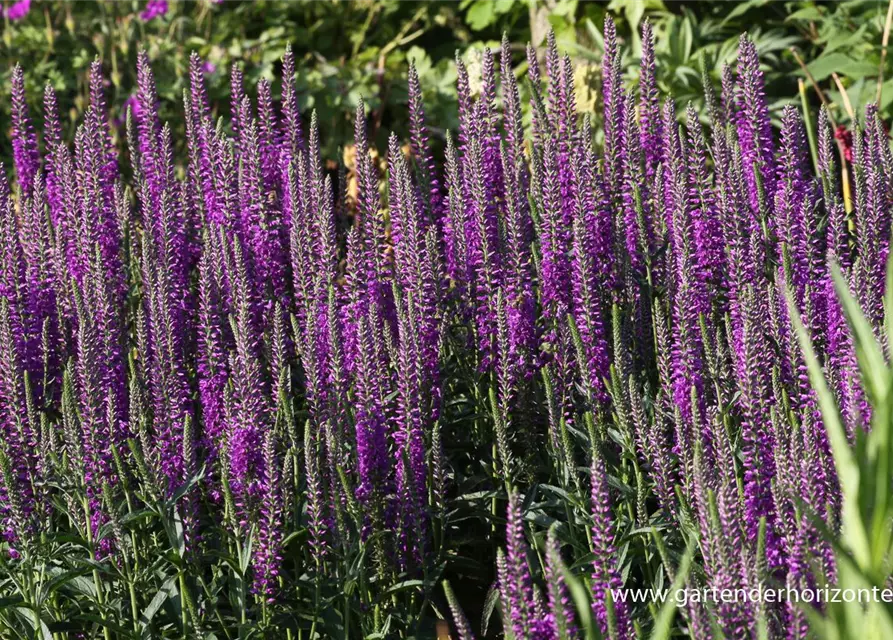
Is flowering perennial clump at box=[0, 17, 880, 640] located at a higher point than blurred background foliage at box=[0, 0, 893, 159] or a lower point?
lower

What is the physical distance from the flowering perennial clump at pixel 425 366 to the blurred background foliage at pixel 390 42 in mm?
2946

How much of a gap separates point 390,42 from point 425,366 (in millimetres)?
7356

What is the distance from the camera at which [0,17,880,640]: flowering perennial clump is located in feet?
9.53

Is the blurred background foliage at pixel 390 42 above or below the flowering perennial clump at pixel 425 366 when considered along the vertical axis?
above

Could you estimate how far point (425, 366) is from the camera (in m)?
3.33

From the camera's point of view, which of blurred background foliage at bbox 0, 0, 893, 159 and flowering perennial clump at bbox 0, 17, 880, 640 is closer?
flowering perennial clump at bbox 0, 17, 880, 640

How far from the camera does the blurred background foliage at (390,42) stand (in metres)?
7.54

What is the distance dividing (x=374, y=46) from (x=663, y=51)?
133 inches

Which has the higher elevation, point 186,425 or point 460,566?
point 186,425

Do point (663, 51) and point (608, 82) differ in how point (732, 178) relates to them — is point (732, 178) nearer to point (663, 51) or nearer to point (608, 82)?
point (608, 82)

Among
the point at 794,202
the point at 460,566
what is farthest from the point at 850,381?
the point at 460,566

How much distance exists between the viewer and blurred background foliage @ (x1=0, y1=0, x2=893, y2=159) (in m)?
7.54

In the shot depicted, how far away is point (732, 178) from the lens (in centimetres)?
362

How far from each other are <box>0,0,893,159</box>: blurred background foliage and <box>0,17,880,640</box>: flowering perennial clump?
116 inches
